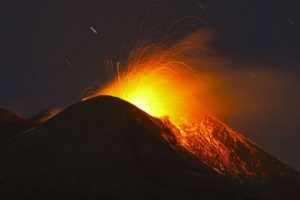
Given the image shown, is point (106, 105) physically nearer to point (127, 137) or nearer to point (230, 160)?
point (127, 137)

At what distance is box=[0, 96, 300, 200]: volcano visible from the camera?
222ft

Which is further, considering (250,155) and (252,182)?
(250,155)

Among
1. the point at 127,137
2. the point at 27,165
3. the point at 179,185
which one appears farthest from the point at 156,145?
the point at 27,165

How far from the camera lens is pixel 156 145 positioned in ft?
266

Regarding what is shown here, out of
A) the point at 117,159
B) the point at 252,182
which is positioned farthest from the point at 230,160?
the point at 117,159

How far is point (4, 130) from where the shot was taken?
98500 millimetres

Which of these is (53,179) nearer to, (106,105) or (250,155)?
(106,105)

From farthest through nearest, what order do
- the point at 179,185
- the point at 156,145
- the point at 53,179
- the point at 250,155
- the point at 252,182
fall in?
the point at 250,155
the point at 252,182
the point at 156,145
the point at 179,185
the point at 53,179

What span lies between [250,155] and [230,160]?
236 inches


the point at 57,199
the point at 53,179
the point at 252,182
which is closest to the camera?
the point at 57,199

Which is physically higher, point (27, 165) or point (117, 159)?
point (117, 159)

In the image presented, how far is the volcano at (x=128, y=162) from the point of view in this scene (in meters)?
67.7

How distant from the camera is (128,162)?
7531cm

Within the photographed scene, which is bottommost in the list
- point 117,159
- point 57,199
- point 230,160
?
point 57,199
